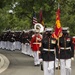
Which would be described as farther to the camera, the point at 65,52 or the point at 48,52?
the point at 65,52

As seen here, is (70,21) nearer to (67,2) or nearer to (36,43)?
(67,2)

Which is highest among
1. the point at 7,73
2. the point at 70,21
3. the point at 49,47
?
the point at 70,21

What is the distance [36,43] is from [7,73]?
4.00 meters

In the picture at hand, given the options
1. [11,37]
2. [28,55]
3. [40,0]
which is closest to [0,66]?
[40,0]

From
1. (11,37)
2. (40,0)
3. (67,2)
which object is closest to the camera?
(40,0)

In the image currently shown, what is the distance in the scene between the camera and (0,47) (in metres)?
38.7

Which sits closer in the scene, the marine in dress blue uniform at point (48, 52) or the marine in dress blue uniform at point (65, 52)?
the marine in dress blue uniform at point (48, 52)

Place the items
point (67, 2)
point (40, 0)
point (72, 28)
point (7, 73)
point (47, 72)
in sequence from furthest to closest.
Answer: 1. point (72, 28)
2. point (67, 2)
3. point (40, 0)
4. point (7, 73)
5. point (47, 72)

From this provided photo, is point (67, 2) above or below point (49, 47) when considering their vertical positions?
above

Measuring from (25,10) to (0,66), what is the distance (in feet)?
40.7

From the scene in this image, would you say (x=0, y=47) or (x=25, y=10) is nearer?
(x=25, y=10)

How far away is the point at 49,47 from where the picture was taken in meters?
12.6

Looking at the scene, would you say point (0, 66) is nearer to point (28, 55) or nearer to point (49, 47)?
point (49, 47)

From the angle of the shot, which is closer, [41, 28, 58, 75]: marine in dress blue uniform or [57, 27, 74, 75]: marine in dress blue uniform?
[41, 28, 58, 75]: marine in dress blue uniform
